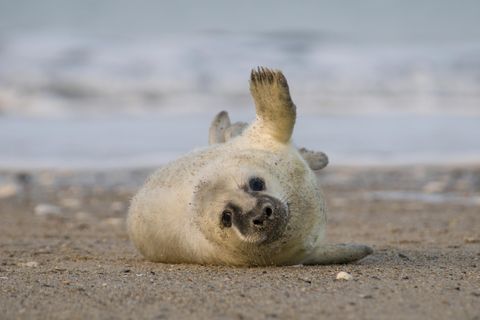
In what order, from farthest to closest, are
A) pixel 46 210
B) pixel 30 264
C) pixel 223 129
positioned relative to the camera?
1. pixel 46 210
2. pixel 223 129
3. pixel 30 264

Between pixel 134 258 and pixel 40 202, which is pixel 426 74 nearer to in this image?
pixel 40 202

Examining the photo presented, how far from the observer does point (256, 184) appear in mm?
5133

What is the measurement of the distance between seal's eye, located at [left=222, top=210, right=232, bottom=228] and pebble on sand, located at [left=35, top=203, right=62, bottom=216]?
5.09 m

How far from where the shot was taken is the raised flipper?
6301 mm

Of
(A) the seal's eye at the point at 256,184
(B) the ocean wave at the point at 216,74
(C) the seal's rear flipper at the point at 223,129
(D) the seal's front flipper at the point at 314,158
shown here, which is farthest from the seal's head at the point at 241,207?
(B) the ocean wave at the point at 216,74

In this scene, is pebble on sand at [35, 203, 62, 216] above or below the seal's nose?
above

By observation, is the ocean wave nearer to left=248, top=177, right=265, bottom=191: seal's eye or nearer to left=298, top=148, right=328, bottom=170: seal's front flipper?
left=298, top=148, right=328, bottom=170: seal's front flipper

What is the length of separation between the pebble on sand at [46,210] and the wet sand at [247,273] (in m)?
0.01

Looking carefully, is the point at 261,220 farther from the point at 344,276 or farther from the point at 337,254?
the point at 337,254

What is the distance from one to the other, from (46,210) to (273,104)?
4735 mm

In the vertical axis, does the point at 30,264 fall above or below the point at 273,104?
below

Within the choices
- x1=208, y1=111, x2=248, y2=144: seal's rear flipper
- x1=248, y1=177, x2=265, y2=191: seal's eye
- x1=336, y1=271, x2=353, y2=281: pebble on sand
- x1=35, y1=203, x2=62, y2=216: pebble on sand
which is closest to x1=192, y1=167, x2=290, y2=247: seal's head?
x1=248, y1=177, x2=265, y2=191: seal's eye

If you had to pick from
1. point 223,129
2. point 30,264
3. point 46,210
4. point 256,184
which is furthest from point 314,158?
point 46,210

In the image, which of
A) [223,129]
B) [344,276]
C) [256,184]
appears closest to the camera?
[344,276]
